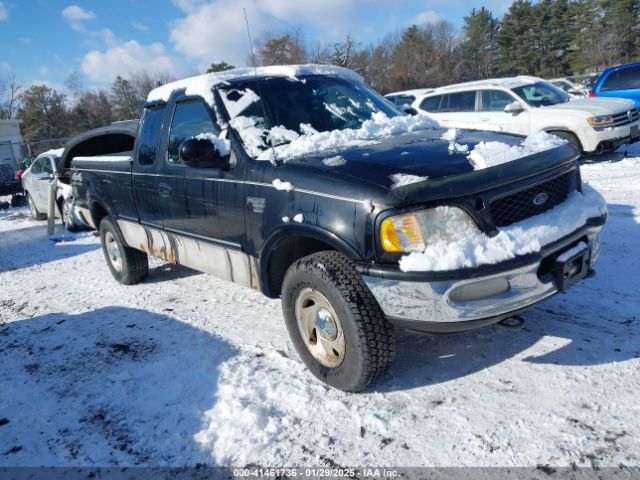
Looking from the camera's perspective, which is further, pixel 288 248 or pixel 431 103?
pixel 431 103

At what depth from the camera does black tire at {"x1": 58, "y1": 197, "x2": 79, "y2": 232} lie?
9.01 metres

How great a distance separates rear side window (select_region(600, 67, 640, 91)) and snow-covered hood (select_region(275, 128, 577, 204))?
11589 mm

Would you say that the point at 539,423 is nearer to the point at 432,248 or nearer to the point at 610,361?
the point at 610,361

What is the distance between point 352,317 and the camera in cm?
274

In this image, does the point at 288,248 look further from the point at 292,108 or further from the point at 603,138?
the point at 603,138

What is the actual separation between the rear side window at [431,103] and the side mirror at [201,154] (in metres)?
9.15

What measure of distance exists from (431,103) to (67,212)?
27.2 ft

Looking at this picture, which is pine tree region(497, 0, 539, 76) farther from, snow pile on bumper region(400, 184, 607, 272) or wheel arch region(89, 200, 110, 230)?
snow pile on bumper region(400, 184, 607, 272)

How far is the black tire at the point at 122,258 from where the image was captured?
18.4 feet

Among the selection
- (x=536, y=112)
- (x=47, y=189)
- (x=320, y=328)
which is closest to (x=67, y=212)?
(x=47, y=189)

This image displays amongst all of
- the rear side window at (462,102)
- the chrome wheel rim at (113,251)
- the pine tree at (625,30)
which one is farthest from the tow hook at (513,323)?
the pine tree at (625,30)

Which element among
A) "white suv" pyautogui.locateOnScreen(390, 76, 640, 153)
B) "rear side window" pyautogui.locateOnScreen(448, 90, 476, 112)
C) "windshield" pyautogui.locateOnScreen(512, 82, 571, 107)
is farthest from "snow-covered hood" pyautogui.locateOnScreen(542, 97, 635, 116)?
"rear side window" pyautogui.locateOnScreen(448, 90, 476, 112)

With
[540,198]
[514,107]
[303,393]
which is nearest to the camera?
[540,198]

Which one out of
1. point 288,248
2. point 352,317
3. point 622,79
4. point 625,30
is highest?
point 625,30
